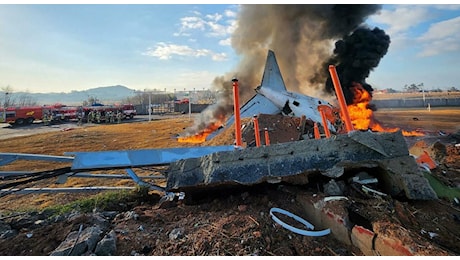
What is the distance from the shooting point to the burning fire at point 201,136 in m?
16.2

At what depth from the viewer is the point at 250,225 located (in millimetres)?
2934

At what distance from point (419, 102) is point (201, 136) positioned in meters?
38.1

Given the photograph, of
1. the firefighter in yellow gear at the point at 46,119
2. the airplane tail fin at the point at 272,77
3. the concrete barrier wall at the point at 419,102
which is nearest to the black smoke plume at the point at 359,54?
the airplane tail fin at the point at 272,77

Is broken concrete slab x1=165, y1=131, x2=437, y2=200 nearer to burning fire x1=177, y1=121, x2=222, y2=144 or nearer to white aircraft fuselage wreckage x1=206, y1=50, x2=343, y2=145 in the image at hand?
white aircraft fuselage wreckage x1=206, y1=50, x2=343, y2=145

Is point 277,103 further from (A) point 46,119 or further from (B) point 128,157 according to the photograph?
(A) point 46,119

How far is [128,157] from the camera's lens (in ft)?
14.3

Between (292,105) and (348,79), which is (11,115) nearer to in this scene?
(292,105)

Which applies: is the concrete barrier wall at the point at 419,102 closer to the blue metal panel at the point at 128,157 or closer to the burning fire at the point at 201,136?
the burning fire at the point at 201,136

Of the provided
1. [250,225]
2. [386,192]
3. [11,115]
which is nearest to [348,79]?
[386,192]

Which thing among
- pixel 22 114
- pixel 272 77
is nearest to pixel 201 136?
pixel 272 77

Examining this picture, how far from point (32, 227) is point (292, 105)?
1245 centimetres

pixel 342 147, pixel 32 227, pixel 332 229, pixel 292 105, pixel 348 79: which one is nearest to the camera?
pixel 332 229

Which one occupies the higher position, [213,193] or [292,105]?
[292,105]
